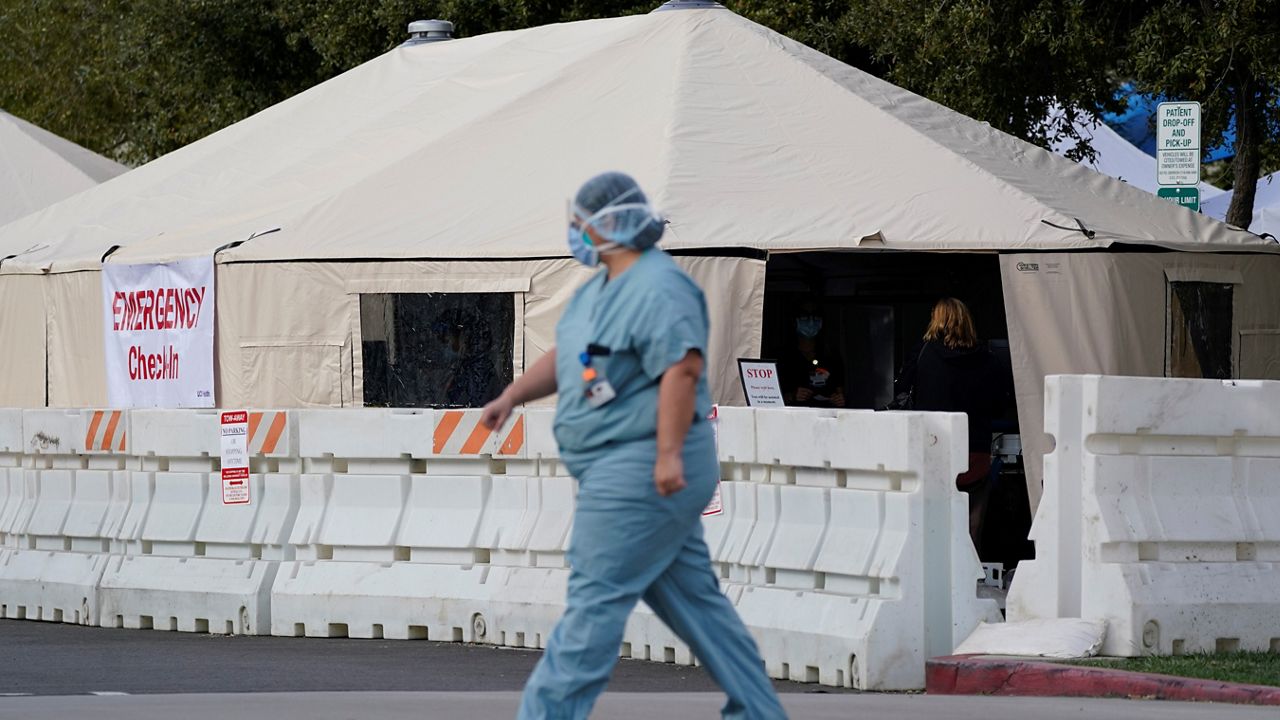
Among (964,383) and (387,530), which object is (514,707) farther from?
(964,383)

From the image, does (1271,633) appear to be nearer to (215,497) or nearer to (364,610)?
(364,610)

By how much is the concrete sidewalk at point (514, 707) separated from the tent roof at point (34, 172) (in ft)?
57.5

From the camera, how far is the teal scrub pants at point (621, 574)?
19.8 ft

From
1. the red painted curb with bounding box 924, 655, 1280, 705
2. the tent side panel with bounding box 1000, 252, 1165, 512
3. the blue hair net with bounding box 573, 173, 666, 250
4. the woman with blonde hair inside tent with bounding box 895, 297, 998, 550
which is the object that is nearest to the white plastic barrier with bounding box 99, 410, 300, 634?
the woman with blonde hair inside tent with bounding box 895, 297, 998, 550

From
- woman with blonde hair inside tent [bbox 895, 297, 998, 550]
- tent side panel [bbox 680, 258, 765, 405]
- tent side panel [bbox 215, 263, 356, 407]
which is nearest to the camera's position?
woman with blonde hair inside tent [bbox 895, 297, 998, 550]

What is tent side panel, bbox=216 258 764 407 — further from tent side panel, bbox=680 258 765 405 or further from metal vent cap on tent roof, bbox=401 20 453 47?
metal vent cap on tent roof, bbox=401 20 453 47

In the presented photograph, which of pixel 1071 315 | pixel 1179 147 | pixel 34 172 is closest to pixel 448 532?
pixel 1071 315

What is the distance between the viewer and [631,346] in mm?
6090

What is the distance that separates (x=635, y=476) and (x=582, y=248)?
79 centimetres

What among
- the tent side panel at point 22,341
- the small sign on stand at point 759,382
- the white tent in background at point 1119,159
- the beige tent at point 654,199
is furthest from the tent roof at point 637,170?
the white tent in background at point 1119,159

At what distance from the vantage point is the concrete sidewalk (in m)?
7.88

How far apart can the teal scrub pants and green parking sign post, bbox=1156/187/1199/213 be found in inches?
420

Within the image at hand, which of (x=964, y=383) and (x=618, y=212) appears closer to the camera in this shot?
(x=618, y=212)

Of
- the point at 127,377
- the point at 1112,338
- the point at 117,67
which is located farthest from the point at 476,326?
the point at 117,67
